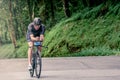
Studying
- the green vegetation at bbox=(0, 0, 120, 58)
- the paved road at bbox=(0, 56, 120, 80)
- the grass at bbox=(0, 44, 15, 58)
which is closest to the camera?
the paved road at bbox=(0, 56, 120, 80)

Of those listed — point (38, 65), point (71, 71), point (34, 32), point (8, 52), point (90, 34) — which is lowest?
point (8, 52)

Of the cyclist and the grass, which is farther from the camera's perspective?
the grass

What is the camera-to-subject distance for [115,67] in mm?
14523

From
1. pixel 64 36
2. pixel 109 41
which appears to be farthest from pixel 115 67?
pixel 64 36

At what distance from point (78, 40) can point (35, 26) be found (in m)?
14.6

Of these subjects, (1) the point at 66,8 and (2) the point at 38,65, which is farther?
(1) the point at 66,8

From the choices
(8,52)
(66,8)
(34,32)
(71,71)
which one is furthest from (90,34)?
(8,52)

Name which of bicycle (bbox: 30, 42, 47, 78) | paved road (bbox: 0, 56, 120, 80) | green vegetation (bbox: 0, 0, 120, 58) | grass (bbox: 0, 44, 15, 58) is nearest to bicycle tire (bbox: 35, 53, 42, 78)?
bicycle (bbox: 30, 42, 47, 78)

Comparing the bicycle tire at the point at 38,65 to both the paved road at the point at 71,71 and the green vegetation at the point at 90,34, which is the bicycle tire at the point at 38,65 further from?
the green vegetation at the point at 90,34

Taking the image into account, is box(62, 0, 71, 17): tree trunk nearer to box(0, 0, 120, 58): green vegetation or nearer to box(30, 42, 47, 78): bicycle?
box(0, 0, 120, 58): green vegetation

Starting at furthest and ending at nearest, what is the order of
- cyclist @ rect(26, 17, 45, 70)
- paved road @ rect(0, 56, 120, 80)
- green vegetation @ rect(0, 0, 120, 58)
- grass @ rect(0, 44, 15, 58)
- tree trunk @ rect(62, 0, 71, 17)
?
grass @ rect(0, 44, 15, 58), tree trunk @ rect(62, 0, 71, 17), green vegetation @ rect(0, 0, 120, 58), paved road @ rect(0, 56, 120, 80), cyclist @ rect(26, 17, 45, 70)

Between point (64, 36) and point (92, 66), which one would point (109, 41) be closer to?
point (64, 36)

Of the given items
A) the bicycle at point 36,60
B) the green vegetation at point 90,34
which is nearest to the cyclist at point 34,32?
the bicycle at point 36,60

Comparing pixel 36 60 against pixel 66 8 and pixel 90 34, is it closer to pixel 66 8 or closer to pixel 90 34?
pixel 90 34
